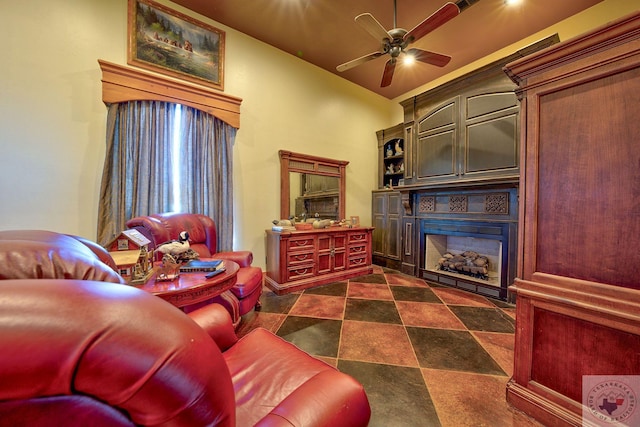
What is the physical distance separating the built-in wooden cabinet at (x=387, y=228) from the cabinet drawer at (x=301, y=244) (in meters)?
1.60

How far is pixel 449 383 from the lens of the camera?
56.9 inches

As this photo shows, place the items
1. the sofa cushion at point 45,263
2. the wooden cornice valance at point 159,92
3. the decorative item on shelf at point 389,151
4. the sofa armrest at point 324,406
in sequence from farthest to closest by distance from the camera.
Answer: the decorative item on shelf at point 389,151
the wooden cornice valance at point 159,92
the sofa armrest at point 324,406
the sofa cushion at point 45,263

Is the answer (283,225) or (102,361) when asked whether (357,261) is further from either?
(102,361)

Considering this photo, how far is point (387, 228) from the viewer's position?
13.6 feet

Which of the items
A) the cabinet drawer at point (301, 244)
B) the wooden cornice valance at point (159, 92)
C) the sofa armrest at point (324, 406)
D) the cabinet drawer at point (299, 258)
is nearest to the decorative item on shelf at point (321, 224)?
the cabinet drawer at point (301, 244)

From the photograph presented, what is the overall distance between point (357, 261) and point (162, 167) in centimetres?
287

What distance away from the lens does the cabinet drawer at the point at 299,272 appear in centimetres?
296

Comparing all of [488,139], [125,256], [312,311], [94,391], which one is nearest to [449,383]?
[312,311]

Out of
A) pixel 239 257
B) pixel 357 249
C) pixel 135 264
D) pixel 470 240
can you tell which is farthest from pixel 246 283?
pixel 470 240

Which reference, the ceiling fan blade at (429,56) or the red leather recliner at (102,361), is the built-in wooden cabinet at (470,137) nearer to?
the ceiling fan blade at (429,56)

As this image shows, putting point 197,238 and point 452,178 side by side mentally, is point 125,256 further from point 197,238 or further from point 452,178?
point 452,178

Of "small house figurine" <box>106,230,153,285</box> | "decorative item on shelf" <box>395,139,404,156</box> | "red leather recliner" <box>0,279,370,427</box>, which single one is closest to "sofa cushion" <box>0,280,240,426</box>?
"red leather recliner" <box>0,279,370,427</box>

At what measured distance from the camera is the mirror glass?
11.8 feet

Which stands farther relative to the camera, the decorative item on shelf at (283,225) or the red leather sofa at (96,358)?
the decorative item on shelf at (283,225)
